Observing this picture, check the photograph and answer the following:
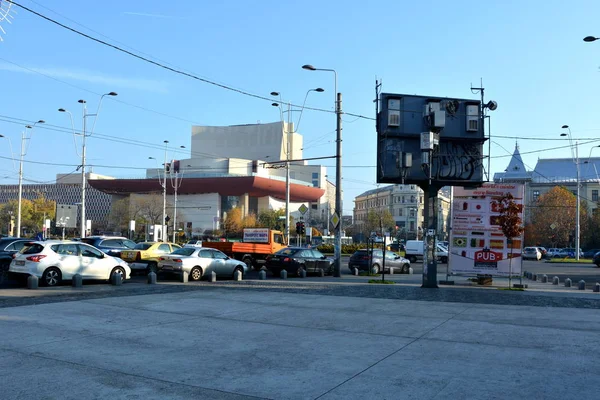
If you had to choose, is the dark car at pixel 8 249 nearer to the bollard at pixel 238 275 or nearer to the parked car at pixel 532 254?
the bollard at pixel 238 275

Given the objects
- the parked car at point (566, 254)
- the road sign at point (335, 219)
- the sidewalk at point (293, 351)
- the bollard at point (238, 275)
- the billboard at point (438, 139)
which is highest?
the billboard at point (438, 139)

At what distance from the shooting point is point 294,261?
1085 inches

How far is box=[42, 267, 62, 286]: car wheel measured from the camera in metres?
18.9

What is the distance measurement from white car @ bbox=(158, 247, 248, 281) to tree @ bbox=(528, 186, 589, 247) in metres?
62.1

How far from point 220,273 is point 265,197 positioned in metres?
93.5

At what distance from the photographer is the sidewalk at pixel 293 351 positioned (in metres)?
6.68

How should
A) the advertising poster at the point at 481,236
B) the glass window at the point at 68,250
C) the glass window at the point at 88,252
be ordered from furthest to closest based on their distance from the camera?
the advertising poster at the point at 481,236, the glass window at the point at 88,252, the glass window at the point at 68,250

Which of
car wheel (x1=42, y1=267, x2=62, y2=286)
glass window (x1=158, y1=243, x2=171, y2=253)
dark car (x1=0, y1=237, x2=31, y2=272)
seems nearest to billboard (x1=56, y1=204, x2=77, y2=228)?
dark car (x1=0, y1=237, x2=31, y2=272)

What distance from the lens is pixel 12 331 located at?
10.1 meters

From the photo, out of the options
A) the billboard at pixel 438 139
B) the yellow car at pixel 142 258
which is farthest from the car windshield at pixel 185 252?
the billboard at pixel 438 139

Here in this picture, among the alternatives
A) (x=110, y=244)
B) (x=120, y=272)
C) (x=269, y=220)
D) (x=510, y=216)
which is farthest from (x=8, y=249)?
(x=269, y=220)

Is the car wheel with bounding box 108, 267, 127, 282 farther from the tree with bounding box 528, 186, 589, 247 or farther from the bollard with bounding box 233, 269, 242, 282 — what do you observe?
the tree with bounding box 528, 186, 589, 247

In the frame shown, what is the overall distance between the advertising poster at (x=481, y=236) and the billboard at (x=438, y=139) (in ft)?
4.66

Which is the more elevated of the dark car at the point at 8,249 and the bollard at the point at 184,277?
the dark car at the point at 8,249
